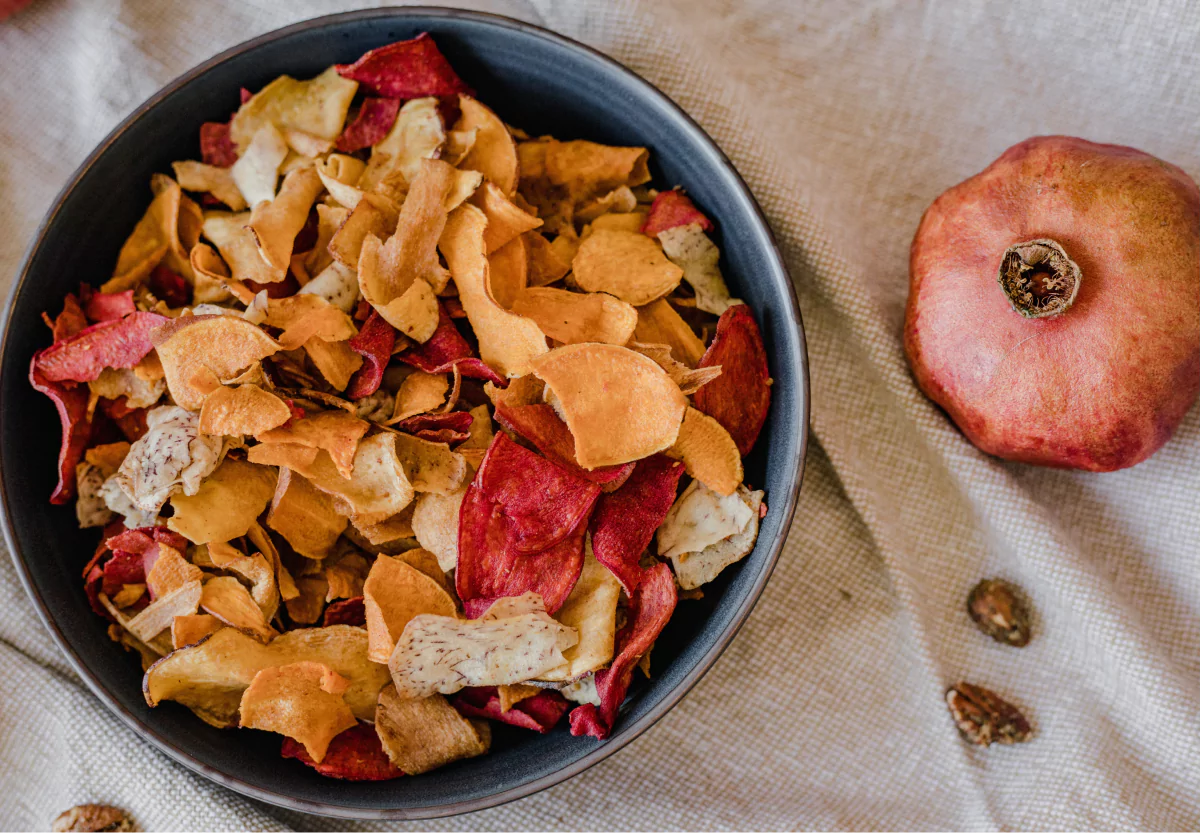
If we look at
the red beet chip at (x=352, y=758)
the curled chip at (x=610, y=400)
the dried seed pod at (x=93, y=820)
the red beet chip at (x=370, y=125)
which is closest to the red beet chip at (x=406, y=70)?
the red beet chip at (x=370, y=125)

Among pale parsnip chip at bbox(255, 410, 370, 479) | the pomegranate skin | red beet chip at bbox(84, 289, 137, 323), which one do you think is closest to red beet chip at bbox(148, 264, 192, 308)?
red beet chip at bbox(84, 289, 137, 323)

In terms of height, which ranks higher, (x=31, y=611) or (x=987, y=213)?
(x=987, y=213)

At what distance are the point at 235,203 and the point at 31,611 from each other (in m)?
0.55

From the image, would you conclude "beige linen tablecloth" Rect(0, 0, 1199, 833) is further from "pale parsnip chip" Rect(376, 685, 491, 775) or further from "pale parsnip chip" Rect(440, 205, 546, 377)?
"pale parsnip chip" Rect(440, 205, 546, 377)

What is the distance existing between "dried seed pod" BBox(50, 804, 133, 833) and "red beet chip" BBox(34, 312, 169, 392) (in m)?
0.49

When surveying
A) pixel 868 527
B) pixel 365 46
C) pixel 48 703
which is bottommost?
pixel 48 703

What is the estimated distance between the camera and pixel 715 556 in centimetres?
92

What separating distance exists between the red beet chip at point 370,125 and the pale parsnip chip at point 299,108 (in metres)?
0.01

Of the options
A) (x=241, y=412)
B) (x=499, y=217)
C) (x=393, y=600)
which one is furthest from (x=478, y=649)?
(x=499, y=217)

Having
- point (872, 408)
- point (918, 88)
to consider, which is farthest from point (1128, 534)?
point (918, 88)

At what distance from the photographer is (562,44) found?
0.98 m

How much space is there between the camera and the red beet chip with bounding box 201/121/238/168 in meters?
1.03

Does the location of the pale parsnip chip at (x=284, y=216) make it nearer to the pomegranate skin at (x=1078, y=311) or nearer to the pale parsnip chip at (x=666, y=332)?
the pale parsnip chip at (x=666, y=332)

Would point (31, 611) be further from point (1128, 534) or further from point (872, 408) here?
point (1128, 534)
